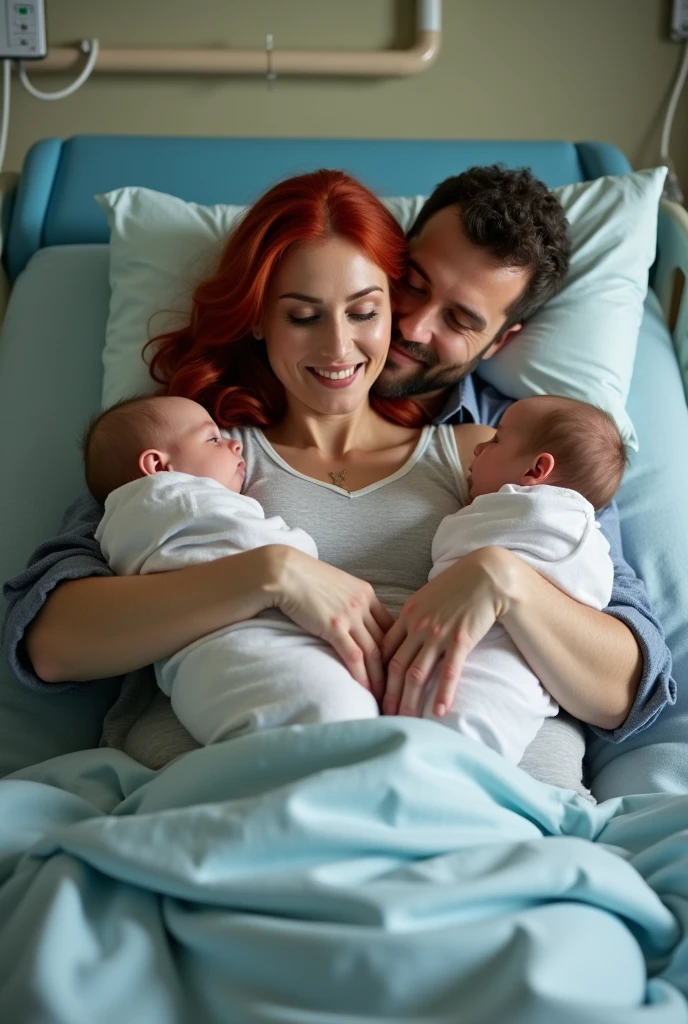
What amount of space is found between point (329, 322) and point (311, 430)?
0.68 ft

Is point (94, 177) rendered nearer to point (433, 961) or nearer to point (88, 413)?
point (88, 413)

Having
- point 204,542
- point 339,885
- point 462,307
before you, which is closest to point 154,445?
point 204,542

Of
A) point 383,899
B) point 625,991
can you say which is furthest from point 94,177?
point 625,991

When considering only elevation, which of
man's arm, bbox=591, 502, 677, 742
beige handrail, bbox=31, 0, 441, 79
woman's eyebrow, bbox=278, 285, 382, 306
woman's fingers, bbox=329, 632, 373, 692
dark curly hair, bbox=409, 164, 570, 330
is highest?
beige handrail, bbox=31, 0, 441, 79

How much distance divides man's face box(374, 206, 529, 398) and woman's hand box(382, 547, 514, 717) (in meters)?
0.55

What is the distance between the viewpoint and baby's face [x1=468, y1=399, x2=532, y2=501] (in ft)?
5.50

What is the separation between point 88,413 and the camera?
84.1 inches

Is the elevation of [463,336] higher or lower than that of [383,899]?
higher

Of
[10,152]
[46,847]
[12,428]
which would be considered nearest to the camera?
[46,847]

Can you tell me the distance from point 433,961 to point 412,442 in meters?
1.04

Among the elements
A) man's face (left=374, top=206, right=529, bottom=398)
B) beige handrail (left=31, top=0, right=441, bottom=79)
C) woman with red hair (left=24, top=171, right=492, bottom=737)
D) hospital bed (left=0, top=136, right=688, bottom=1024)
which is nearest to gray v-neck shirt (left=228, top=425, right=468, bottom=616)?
woman with red hair (left=24, top=171, right=492, bottom=737)

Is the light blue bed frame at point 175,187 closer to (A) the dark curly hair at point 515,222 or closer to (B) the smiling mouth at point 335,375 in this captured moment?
(A) the dark curly hair at point 515,222

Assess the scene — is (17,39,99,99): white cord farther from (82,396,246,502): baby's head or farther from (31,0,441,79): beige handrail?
(82,396,246,502): baby's head

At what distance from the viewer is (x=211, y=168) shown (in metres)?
2.46
